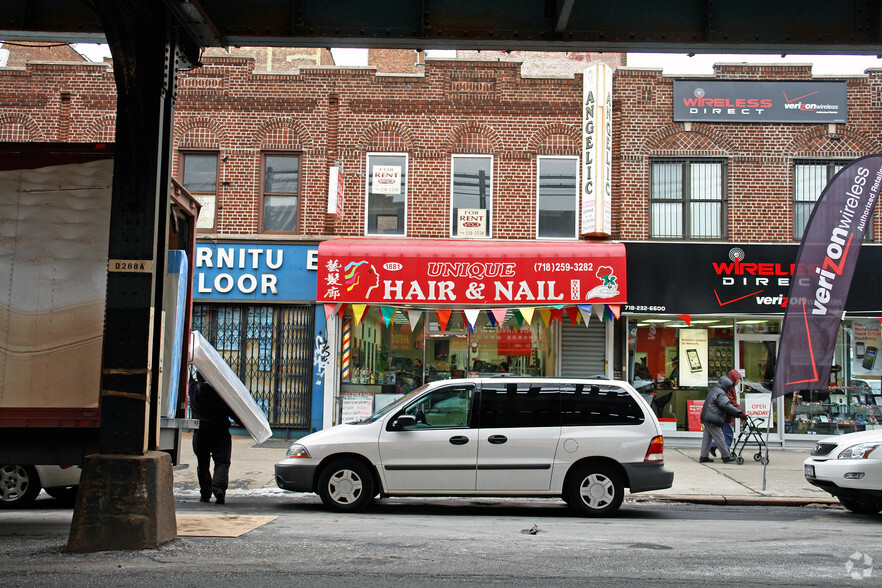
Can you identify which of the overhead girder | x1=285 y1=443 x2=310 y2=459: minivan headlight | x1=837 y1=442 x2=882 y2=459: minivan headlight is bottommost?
x1=285 y1=443 x2=310 y2=459: minivan headlight

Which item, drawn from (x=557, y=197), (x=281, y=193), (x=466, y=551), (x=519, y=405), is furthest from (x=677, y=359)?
(x=466, y=551)

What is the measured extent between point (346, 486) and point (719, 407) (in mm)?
7681

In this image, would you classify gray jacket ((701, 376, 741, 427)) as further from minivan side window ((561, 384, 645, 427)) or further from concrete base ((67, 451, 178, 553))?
concrete base ((67, 451, 178, 553))

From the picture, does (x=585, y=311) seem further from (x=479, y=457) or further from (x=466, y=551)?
(x=466, y=551)

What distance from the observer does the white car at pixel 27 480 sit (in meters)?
9.34

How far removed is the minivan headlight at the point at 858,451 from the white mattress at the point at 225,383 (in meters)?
7.00

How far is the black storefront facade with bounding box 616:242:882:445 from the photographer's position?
1661 cm

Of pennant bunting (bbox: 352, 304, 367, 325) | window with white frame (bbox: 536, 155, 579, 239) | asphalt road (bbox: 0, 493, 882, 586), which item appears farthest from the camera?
window with white frame (bbox: 536, 155, 579, 239)

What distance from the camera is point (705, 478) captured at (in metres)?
13.0

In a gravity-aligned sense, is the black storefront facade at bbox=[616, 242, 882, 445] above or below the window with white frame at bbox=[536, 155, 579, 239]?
below

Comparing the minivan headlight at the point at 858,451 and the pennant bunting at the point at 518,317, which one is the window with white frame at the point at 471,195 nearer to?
the pennant bunting at the point at 518,317

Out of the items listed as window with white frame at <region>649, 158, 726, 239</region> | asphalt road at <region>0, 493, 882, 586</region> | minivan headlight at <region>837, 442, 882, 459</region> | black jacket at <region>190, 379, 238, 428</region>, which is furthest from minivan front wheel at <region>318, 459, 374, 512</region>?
window with white frame at <region>649, 158, 726, 239</region>

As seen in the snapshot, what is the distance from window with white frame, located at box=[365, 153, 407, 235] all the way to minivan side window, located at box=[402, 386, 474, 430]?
320 inches

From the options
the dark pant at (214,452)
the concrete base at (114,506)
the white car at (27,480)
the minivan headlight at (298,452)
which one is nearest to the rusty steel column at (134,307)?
the concrete base at (114,506)
